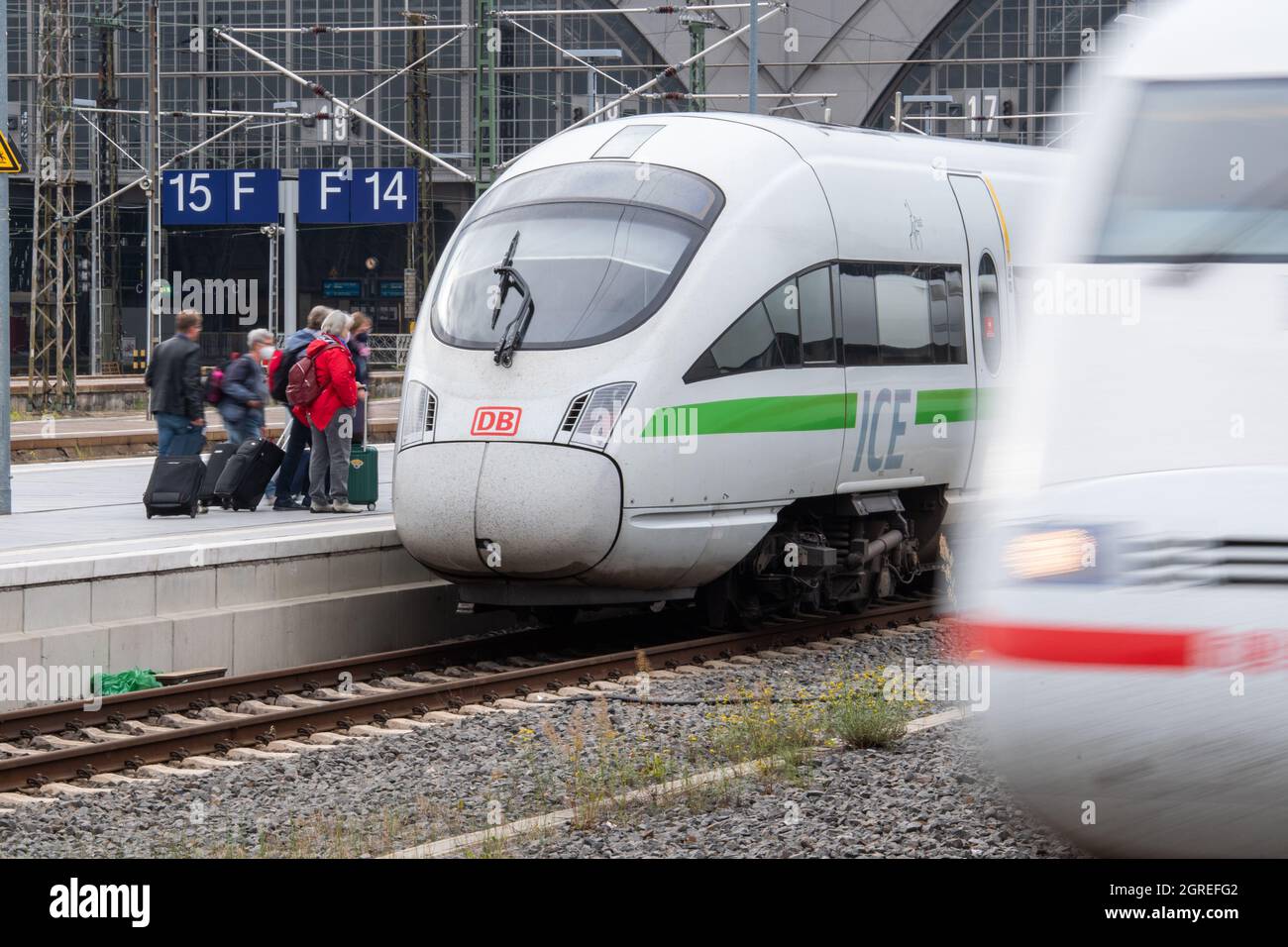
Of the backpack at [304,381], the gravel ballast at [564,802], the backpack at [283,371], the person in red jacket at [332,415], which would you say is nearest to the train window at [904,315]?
the gravel ballast at [564,802]

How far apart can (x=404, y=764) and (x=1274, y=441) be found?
4875 millimetres

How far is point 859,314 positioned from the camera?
36.3ft

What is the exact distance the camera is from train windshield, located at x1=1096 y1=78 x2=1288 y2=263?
435 cm

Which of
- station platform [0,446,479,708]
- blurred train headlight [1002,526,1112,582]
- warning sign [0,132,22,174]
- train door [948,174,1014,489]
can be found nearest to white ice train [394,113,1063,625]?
train door [948,174,1014,489]

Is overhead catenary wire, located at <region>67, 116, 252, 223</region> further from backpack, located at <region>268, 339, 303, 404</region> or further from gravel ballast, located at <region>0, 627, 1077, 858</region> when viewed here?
gravel ballast, located at <region>0, 627, 1077, 858</region>

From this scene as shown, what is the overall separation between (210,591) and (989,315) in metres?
5.63

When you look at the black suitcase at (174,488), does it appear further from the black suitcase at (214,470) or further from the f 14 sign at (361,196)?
the f 14 sign at (361,196)

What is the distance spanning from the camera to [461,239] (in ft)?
35.9

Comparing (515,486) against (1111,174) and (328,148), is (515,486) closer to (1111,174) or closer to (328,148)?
(1111,174)

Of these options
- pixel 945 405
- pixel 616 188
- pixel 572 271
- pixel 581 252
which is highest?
pixel 616 188

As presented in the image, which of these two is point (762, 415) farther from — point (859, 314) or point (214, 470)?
point (214, 470)

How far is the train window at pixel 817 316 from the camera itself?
34.8 feet

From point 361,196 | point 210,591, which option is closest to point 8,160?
Result: point 210,591

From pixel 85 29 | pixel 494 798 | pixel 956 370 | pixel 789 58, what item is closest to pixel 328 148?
pixel 85 29
